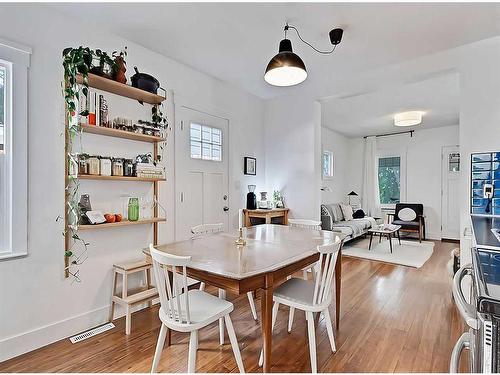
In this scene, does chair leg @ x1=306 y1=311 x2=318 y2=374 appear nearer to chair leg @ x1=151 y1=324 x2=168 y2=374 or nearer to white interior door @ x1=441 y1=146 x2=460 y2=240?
chair leg @ x1=151 y1=324 x2=168 y2=374

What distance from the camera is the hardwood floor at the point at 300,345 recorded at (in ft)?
5.95

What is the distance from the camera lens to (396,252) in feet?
16.4

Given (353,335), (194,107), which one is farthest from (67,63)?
(353,335)

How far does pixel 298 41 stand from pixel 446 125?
17.3ft

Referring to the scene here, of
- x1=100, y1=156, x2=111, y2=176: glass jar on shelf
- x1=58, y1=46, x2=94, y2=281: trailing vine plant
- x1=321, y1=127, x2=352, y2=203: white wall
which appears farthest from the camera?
x1=321, y1=127, x2=352, y2=203: white wall

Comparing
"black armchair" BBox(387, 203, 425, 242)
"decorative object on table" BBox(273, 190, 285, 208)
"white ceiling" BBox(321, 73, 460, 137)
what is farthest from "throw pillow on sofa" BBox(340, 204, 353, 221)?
"decorative object on table" BBox(273, 190, 285, 208)

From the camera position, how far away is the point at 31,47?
2.04 m

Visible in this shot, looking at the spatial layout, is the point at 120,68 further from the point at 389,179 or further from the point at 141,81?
the point at 389,179

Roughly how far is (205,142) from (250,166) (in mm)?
920

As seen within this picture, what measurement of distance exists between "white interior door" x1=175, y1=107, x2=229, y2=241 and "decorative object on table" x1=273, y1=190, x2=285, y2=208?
2.68 feet

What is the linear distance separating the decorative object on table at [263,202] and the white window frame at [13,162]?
2.76 metres

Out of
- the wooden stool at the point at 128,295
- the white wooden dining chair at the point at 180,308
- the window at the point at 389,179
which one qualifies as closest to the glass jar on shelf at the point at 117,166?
the wooden stool at the point at 128,295

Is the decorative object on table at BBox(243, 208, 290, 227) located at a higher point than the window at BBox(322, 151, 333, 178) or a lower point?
lower

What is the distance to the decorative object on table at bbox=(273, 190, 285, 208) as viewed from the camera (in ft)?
13.6
